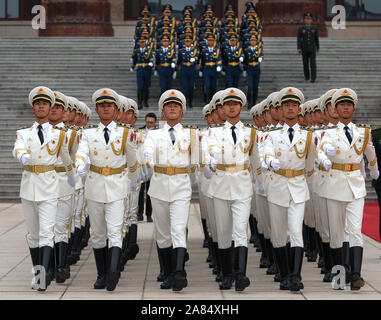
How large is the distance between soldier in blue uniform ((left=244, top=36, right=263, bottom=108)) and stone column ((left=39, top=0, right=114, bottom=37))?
873 cm

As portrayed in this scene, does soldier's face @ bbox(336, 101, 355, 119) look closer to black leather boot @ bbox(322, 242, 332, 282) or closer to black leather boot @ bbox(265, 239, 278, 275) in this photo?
black leather boot @ bbox(322, 242, 332, 282)

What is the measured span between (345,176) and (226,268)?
5.44ft

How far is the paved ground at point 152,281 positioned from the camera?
9.09 metres

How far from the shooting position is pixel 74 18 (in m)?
29.2

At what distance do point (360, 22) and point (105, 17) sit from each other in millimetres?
9362

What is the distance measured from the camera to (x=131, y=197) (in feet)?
41.1

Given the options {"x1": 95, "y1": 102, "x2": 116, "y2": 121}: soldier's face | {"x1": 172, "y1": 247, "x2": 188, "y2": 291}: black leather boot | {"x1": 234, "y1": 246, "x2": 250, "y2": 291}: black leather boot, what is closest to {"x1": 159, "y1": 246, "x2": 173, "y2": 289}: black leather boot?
{"x1": 172, "y1": 247, "x2": 188, "y2": 291}: black leather boot

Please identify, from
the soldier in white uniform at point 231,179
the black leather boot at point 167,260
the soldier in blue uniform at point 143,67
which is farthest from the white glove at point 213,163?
the soldier in blue uniform at point 143,67

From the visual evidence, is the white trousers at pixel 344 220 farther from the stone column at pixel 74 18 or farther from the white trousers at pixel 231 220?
the stone column at pixel 74 18

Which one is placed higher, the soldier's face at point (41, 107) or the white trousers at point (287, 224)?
the soldier's face at point (41, 107)

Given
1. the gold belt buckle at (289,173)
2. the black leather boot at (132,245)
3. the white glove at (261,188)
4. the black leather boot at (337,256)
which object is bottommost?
the black leather boot at (132,245)

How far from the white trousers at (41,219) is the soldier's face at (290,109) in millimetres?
2746

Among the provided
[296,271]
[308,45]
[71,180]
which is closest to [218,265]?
[296,271]

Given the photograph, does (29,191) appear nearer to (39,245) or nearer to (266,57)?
(39,245)
